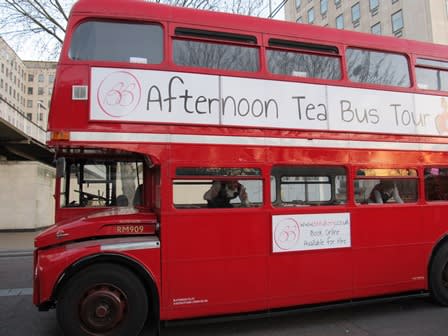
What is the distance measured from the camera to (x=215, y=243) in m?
4.92

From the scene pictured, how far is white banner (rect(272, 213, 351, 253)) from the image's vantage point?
519 centimetres

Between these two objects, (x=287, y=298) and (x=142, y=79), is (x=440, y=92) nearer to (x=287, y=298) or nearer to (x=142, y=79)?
(x=287, y=298)

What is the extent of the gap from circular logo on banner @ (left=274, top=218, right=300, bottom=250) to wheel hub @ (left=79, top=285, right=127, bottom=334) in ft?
6.75

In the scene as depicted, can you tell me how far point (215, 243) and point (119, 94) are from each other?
217 centimetres

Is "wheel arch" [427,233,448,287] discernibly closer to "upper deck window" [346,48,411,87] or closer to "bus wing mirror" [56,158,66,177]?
"upper deck window" [346,48,411,87]

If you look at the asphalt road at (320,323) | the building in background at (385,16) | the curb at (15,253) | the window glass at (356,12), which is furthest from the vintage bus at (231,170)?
the window glass at (356,12)

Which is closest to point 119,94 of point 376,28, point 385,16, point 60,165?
point 60,165

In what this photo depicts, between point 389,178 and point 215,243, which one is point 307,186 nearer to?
point 389,178

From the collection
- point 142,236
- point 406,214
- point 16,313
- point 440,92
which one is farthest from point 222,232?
point 440,92

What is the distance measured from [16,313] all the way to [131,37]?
4.41m

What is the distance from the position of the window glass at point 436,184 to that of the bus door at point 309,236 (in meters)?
1.57

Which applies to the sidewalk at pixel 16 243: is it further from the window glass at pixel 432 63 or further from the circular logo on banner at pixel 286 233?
the window glass at pixel 432 63

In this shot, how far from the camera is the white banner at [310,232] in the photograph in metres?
5.19

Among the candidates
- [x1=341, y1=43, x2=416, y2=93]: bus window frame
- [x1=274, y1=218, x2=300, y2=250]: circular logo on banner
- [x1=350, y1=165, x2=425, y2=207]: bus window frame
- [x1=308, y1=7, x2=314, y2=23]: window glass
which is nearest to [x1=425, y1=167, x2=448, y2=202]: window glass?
[x1=350, y1=165, x2=425, y2=207]: bus window frame
